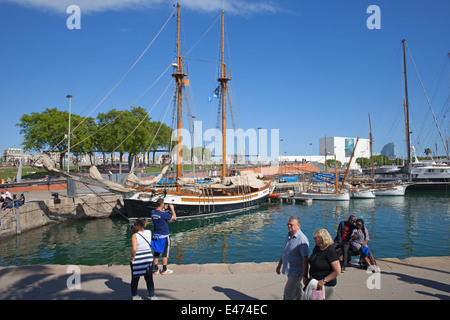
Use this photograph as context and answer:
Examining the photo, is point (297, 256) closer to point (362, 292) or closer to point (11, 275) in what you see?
point (362, 292)

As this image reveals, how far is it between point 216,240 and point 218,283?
402 inches

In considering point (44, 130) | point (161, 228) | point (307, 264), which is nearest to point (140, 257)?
point (161, 228)

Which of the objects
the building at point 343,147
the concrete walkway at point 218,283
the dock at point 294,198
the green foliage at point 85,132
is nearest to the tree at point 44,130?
the green foliage at point 85,132

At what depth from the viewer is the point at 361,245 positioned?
7.20 metres

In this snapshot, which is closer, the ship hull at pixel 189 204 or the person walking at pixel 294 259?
the person walking at pixel 294 259

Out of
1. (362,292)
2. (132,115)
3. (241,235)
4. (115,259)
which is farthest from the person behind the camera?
(132,115)

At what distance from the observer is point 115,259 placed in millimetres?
13070

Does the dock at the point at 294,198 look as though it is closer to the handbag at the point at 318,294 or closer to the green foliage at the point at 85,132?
the green foliage at the point at 85,132

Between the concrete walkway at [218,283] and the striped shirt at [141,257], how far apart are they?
0.92m

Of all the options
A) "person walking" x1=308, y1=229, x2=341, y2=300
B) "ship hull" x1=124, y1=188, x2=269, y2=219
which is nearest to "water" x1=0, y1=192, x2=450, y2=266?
"ship hull" x1=124, y1=188, x2=269, y2=219

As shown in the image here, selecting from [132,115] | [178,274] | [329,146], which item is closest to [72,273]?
[178,274]

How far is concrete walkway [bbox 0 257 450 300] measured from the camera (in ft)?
18.6

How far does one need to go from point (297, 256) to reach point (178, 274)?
3.57 meters

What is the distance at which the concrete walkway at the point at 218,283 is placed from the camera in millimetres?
5656
